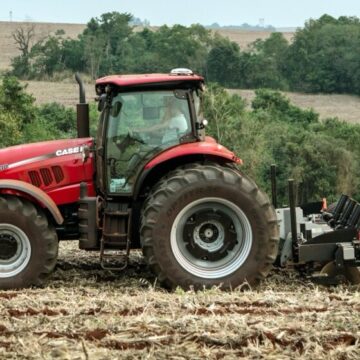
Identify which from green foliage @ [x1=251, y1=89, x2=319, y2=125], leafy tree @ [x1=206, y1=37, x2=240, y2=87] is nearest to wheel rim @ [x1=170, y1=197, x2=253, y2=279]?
green foliage @ [x1=251, y1=89, x2=319, y2=125]

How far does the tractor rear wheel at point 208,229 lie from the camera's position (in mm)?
7531

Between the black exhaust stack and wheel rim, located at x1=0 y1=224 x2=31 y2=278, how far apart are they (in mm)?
1432

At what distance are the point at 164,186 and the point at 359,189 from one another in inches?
1231

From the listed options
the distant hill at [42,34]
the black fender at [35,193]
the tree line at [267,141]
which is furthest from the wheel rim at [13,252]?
the distant hill at [42,34]

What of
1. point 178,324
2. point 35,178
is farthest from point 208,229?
point 178,324

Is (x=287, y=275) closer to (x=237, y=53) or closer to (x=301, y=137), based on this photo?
(x=301, y=137)

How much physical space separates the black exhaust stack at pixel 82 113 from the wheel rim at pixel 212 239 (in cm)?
166

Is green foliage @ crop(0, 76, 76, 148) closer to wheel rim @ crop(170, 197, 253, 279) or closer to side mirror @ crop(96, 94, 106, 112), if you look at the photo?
side mirror @ crop(96, 94, 106, 112)

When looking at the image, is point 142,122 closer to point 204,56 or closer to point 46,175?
point 46,175

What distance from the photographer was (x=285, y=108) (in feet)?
166

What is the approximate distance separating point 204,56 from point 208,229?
207 ft

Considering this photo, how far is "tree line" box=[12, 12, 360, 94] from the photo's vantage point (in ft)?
212

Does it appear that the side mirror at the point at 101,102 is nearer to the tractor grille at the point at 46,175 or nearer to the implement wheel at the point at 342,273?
the tractor grille at the point at 46,175

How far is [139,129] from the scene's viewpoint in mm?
7973
